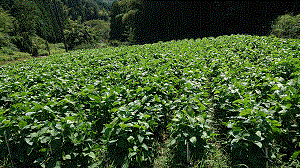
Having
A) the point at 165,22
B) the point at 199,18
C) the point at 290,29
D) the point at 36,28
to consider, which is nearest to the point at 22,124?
the point at 290,29

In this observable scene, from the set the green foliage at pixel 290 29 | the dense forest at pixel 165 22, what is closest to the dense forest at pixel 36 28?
the dense forest at pixel 165 22

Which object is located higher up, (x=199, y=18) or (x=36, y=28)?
(x=36, y=28)

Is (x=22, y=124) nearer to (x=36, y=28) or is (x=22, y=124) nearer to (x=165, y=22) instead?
(x=165, y=22)

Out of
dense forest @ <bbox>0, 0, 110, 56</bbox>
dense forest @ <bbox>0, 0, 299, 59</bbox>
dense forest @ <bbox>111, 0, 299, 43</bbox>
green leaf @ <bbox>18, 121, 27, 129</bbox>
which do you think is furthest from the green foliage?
dense forest @ <bbox>0, 0, 110, 56</bbox>

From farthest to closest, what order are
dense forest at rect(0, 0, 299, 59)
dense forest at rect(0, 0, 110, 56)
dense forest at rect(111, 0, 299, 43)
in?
dense forest at rect(0, 0, 110, 56) → dense forest at rect(0, 0, 299, 59) → dense forest at rect(111, 0, 299, 43)

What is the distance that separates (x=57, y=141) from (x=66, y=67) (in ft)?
17.6

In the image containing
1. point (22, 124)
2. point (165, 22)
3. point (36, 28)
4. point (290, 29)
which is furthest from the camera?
point (36, 28)

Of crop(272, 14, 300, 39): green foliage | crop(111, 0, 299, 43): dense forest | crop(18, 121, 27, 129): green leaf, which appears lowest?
crop(18, 121, 27, 129): green leaf

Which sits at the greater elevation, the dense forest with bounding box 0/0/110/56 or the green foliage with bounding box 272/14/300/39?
the dense forest with bounding box 0/0/110/56

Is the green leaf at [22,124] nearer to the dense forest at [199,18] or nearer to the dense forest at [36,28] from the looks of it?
the dense forest at [36,28]

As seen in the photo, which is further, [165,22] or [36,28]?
[36,28]

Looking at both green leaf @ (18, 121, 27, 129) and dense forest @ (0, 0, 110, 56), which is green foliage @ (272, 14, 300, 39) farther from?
dense forest @ (0, 0, 110, 56)

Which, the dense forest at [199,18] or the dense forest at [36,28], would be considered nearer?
the dense forest at [199,18]

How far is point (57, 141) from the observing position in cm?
212
